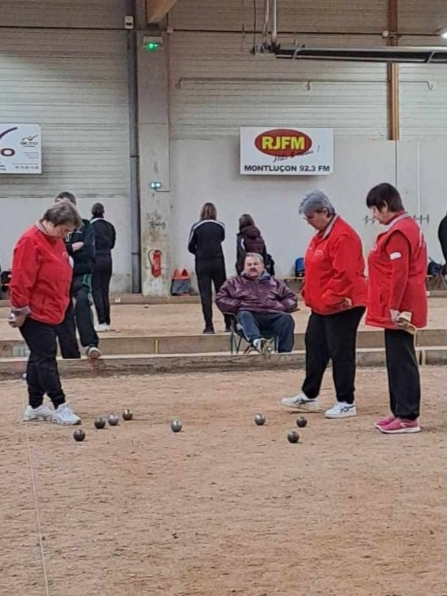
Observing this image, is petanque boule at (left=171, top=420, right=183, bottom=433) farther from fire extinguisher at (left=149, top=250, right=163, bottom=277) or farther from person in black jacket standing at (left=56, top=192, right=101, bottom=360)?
fire extinguisher at (left=149, top=250, right=163, bottom=277)

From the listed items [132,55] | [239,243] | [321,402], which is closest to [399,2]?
[132,55]

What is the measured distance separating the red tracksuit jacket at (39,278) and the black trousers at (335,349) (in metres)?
1.49

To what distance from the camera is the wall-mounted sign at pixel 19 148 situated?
15.5 meters

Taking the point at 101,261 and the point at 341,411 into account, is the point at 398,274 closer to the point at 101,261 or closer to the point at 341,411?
the point at 341,411

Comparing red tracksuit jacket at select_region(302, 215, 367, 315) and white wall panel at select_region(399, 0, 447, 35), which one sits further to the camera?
white wall panel at select_region(399, 0, 447, 35)

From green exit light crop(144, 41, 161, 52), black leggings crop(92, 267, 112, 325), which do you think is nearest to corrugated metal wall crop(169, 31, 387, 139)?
green exit light crop(144, 41, 161, 52)

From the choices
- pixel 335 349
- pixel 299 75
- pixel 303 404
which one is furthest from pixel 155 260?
pixel 335 349

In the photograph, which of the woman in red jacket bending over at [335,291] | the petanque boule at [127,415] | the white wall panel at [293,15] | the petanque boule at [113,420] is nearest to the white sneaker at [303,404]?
the woman in red jacket bending over at [335,291]

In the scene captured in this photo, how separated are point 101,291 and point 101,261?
1.15 ft

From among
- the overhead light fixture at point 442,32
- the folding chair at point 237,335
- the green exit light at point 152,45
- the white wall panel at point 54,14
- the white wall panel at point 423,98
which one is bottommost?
the folding chair at point 237,335

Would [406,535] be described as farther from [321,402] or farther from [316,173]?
[316,173]

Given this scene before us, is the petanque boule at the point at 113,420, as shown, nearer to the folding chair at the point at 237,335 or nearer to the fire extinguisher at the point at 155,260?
the folding chair at the point at 237,335

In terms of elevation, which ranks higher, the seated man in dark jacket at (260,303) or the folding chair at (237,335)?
the seated man in dark jacket at (260,303)

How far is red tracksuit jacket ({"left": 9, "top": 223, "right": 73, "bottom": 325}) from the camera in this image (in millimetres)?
5633
